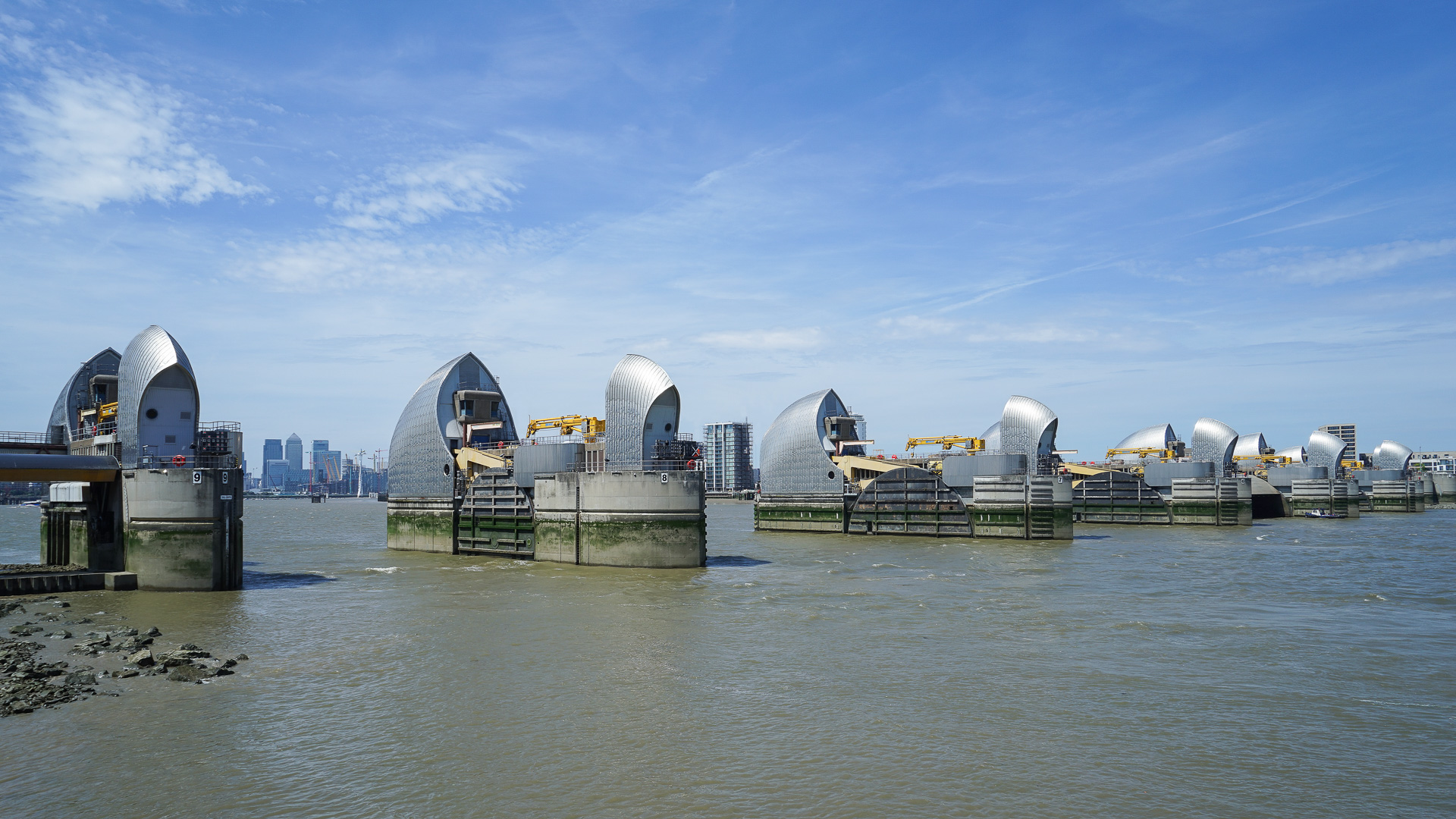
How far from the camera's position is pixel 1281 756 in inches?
558

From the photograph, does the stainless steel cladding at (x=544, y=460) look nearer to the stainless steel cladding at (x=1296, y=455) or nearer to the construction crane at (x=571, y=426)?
the construction crane at (x=571, y=426)

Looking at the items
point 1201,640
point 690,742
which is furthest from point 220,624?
point 1201,640

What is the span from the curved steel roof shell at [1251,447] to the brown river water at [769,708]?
89435 mm

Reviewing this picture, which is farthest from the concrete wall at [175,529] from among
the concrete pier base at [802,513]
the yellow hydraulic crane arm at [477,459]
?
the concrete pier base at [802,513]

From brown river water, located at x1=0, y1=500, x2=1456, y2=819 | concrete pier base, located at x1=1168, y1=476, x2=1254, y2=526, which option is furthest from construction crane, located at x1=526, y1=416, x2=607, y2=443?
concrete pier base, located at x1=1168, y1=476, x2=1254, y2=526

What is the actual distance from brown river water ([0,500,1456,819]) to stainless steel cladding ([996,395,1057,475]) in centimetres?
3519

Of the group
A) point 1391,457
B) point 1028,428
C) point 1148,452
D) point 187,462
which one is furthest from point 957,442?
point 1391,457

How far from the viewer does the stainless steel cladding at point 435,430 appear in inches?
2090

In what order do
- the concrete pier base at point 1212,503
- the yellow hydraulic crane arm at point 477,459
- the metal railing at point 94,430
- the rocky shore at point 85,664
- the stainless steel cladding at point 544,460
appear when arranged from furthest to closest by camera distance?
the concrete pier base at point 1212,503
the yellow hydraulic crane arm at point 477,459
the stainless steel cladding at point 544,460
the metal railing at point 94,430
the rocky shore at point 85,664

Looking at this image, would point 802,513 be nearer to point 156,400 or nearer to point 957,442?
point 957,442

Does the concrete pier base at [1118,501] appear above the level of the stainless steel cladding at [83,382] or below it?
below

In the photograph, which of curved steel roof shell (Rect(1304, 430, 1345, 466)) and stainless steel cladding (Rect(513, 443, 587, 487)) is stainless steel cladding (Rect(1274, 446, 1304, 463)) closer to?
curved steel roof shell (Rect(1304, 430, 1345, 466))

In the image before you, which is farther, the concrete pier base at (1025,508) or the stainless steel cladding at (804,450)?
the stainless steel cladding at (804,450)

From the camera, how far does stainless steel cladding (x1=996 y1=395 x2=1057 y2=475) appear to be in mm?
68938
